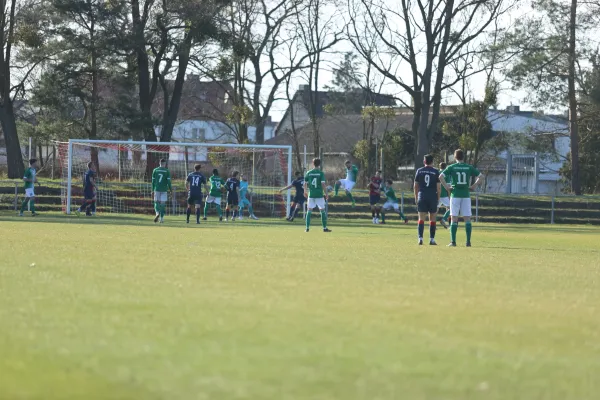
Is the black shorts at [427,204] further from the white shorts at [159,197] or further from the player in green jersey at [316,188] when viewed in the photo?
the white shorts at [159,197]

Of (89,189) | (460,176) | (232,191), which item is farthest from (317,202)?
(89,189)

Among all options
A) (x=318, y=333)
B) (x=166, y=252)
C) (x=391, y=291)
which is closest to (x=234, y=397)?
(x=318, y=333)

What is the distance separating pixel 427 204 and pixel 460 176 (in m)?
1.19

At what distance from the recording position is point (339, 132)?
90.7 meters

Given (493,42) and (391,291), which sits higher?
(493,42)

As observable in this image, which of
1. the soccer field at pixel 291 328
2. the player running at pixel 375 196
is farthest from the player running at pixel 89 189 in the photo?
the soccer field at pixel 291 328

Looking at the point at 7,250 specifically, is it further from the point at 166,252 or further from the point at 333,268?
the point at 333,268

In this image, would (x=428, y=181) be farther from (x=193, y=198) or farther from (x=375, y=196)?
(x=375, y=196)

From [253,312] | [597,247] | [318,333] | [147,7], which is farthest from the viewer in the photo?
[147,7]

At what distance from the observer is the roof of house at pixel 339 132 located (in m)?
87.0

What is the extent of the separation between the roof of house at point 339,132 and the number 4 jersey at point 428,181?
62.6 m

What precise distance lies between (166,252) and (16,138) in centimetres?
3701

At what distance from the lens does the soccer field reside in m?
5.84

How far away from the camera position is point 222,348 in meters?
6.93
